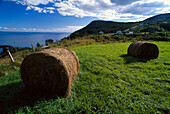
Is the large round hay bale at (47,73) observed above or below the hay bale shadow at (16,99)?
above

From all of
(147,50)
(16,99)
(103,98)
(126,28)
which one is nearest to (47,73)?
(16,99)

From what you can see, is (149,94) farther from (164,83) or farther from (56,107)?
(56,107)

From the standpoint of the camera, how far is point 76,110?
2693 millimetres

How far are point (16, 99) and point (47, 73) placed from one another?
1527mm

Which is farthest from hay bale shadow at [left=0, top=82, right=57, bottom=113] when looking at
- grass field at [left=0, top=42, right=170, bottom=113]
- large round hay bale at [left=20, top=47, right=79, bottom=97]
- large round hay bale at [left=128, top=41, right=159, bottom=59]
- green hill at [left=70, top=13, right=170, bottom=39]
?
green hill at [left=70, top=13, right=170, bottom=39]

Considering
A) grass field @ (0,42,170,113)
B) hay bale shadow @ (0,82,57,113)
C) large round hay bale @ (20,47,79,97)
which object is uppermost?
large round hay bale @ (20,47,79,97)

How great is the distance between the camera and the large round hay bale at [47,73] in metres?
3.00

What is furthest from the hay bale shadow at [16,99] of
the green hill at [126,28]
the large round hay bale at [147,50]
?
the green hill at [126,28]

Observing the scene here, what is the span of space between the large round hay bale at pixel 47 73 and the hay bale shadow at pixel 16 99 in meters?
0.35

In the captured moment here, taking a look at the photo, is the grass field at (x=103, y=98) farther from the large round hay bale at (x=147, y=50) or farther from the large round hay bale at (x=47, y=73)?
the large round hay bale at (x=147, y=50)

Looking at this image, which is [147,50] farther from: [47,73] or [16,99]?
[16,99]

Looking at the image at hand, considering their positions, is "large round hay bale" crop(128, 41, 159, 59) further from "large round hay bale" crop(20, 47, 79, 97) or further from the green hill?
the green hill

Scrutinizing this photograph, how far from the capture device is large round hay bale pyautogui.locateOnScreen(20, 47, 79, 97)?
300cm

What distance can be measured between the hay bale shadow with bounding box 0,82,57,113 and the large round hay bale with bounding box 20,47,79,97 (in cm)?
35
